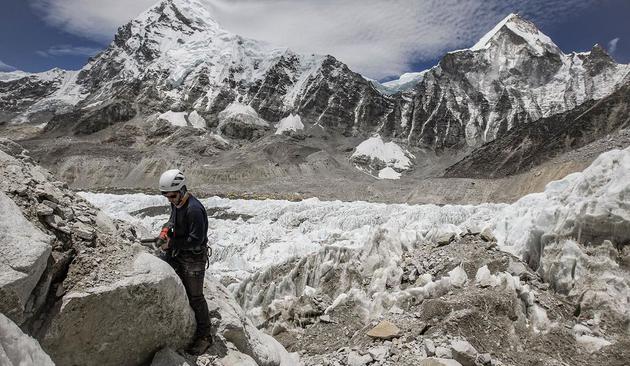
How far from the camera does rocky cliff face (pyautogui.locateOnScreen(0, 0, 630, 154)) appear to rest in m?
132

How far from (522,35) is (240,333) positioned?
173 m

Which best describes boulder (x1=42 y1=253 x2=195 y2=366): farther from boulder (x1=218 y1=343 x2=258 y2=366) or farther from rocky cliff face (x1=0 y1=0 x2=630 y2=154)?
rocky cliff face (x1=0 y1=0 x2=630 y2=154)

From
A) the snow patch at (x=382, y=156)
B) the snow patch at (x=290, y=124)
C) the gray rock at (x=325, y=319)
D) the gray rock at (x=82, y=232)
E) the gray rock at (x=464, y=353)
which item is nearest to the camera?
the gray rock at (x=82, y=232)

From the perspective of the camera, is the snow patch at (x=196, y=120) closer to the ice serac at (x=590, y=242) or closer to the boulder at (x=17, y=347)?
the ice serac at (x=590, y=242)

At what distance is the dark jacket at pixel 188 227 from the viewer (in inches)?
198

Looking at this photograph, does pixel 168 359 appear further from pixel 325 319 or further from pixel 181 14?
pixel 181 14

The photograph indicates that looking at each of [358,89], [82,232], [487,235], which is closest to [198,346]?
[82,232]

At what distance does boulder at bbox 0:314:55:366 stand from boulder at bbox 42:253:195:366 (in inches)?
30.9

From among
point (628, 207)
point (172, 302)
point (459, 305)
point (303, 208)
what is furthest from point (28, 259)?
point (303, 208)

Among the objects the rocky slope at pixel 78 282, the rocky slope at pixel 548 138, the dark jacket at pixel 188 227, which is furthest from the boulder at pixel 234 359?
the rocky slope at pixel 548 138

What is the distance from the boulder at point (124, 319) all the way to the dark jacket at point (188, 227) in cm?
33

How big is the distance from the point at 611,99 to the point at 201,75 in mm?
101805

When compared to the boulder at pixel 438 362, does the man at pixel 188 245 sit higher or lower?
higher

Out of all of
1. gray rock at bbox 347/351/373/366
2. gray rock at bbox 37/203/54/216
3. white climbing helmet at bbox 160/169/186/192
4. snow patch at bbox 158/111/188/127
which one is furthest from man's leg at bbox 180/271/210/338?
snow patch at bbox 158/111/188/127
